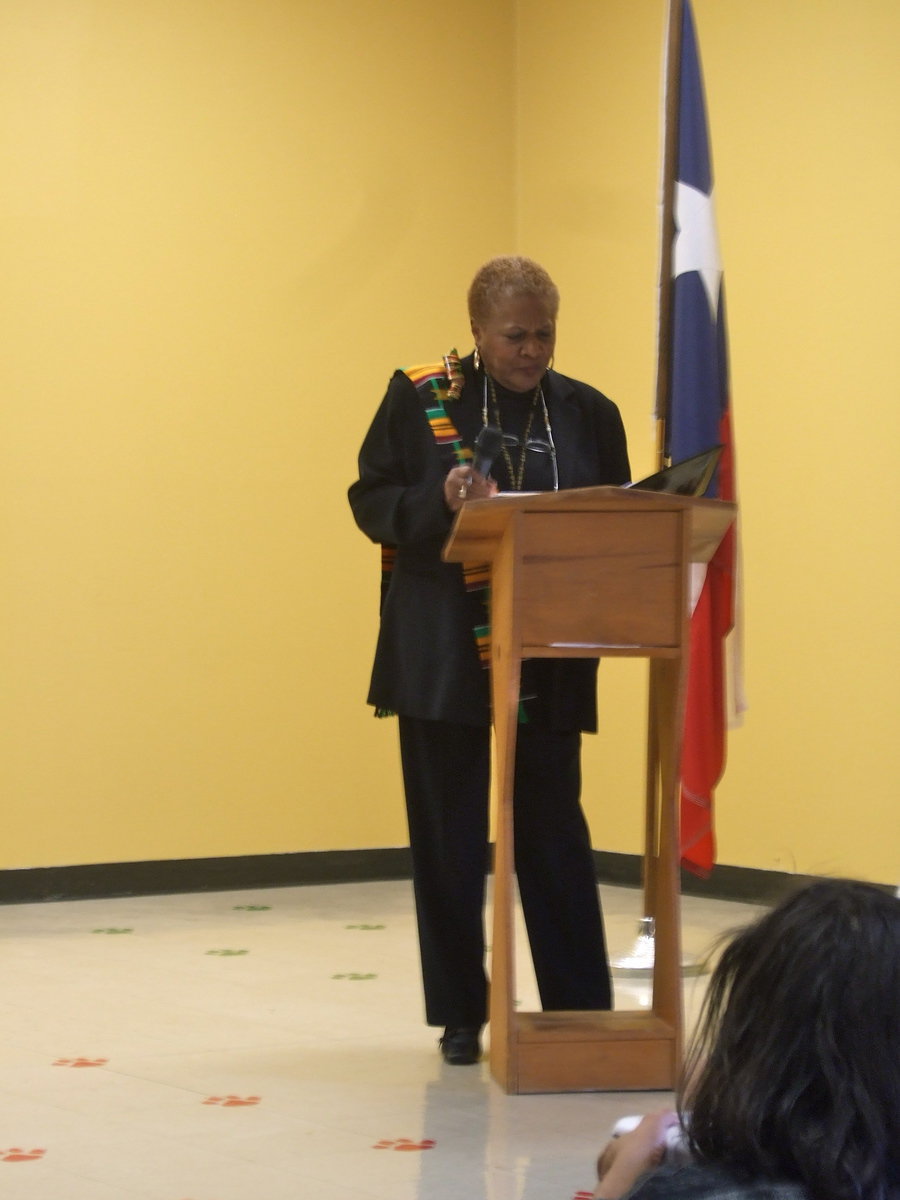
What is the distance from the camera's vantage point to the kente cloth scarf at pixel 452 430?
292 cm

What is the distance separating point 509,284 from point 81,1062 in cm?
158

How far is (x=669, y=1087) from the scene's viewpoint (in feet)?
9.11

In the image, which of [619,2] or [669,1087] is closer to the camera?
[669,1087]

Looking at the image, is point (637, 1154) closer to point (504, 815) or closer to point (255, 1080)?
point (504, 815)

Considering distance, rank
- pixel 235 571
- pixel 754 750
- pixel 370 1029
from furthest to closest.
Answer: pixel 235 571 < pixel 754 750 < pixel 370 1029

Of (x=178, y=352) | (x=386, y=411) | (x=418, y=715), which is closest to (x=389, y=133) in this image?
(x=178, y=352)

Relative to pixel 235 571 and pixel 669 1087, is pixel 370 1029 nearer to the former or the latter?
pixel 669 1087

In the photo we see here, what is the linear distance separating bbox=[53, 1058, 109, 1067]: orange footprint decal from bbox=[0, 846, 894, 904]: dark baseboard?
203cm

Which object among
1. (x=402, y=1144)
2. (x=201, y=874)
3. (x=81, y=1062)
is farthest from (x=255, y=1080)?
(x=201, y=874)

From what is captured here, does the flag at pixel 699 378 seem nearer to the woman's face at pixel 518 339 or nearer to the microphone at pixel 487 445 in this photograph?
the woman's face at pixel 518 339

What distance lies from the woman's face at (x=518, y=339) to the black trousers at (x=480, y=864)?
2.06 ft

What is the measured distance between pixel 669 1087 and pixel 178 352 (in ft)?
10.4

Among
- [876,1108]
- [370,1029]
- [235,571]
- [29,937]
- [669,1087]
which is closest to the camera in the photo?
[876,1108]

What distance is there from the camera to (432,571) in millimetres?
2967
